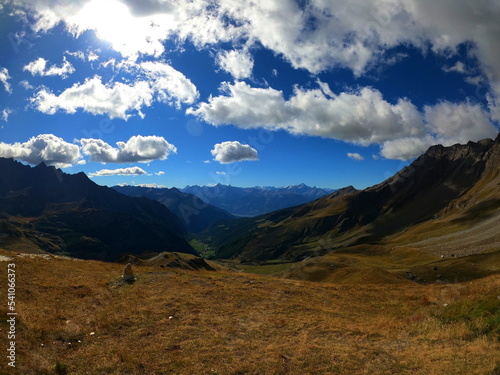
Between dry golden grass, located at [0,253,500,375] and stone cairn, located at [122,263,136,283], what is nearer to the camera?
dry golden grass, located at [0,253,500,375]

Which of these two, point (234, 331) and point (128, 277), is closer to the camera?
point (234, 331)

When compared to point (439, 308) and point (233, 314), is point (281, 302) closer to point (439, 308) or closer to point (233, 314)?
point (233, 314)

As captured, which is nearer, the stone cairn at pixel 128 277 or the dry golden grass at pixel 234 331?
the dry golden grass at pixel 234 331

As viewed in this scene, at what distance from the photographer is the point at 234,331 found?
59.1 ft

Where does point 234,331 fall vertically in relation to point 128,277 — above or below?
below

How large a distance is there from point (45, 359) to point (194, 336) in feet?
23.6

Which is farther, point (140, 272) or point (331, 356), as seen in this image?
point (140, 272)

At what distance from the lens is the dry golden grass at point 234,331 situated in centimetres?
1349

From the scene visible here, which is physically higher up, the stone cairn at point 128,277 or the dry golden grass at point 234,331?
the stone cairn at point 128,277

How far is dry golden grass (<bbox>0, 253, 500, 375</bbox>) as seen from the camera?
13.5m

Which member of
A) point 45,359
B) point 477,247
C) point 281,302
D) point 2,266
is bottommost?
point 477,247

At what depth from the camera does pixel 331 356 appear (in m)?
14.6

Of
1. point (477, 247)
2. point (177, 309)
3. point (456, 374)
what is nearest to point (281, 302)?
point (177, 309)

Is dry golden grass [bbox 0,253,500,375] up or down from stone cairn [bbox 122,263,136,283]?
down
